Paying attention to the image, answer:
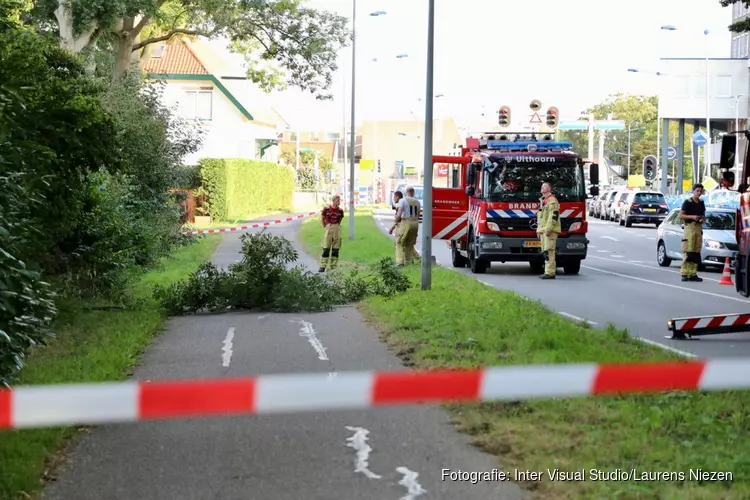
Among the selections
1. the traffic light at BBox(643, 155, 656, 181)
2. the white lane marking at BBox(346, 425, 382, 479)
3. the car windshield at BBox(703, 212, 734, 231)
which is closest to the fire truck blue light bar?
the car windshield at BBox(703, 212, 734, 231)

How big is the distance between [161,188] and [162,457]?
2493cm

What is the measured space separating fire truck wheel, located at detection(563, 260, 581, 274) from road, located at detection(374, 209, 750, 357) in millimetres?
217

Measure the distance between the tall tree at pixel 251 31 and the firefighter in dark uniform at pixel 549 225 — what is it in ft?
40.2

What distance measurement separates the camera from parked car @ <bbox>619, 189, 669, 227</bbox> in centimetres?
5750

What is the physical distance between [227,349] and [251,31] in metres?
24.1

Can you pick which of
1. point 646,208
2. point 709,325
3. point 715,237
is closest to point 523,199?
point 715,237

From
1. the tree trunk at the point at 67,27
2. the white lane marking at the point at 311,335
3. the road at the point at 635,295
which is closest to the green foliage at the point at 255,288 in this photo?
the white lane marking at the point at 311,335

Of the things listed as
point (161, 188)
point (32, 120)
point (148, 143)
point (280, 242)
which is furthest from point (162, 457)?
point (161, 188)

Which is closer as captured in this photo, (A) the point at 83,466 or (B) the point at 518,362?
(A) the point at 83,466

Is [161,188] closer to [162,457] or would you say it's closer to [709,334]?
[709,334]

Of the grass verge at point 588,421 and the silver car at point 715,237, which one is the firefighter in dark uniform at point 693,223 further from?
the grass verge at point 588,421

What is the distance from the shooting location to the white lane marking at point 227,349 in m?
12.3

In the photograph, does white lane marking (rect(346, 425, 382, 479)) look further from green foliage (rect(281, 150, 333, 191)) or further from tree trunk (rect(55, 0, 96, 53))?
green foliage (rect(281, 150, 333, 191))

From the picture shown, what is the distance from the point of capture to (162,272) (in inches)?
1061
